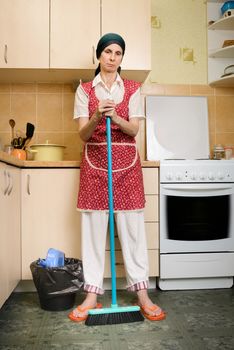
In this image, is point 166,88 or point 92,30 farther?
point 166,88

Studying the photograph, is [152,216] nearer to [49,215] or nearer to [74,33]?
[49,215]

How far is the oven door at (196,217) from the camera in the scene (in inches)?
86.8

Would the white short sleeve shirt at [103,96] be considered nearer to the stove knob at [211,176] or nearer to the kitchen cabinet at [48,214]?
the kitchen cabinet at [48,214]

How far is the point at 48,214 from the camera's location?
2.16m

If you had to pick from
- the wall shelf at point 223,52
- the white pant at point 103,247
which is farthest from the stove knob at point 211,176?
the wall shelf at point 223,52

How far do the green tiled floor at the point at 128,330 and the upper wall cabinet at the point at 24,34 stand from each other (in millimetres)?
1462

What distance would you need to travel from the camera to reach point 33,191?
2154 mm

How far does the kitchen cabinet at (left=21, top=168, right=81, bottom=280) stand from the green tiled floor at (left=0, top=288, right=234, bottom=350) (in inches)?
11.7

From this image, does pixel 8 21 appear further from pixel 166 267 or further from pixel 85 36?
pixel 166 267

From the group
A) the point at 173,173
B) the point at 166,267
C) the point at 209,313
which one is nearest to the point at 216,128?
the point at 173,173

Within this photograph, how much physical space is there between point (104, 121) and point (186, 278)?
1097 mm

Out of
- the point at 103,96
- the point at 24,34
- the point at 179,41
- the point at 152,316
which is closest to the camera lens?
the point at 152,316

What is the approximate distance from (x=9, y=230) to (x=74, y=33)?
133 centimetres

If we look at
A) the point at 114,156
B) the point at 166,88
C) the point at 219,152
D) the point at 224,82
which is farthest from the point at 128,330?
the point at 224,82
